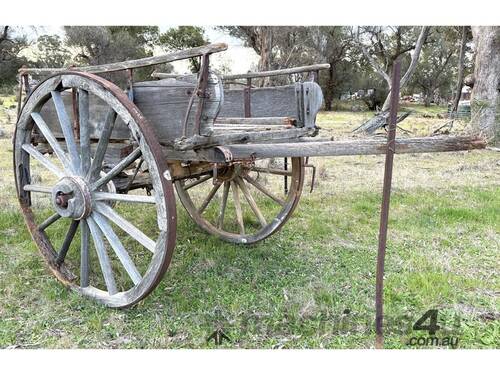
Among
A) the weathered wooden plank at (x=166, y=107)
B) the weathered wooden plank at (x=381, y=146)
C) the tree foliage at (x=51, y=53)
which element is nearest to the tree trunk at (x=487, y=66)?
the weathered wooden plank at (x=381, y=146)

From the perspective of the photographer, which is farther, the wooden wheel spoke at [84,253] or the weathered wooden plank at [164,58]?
the wooden wheel spoke at [84,253]

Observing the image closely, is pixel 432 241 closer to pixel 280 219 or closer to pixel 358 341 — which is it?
pixel 280 219

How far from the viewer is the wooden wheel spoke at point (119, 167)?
267 centimetres

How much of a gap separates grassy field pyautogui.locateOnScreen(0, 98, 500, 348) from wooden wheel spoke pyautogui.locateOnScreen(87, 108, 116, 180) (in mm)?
930

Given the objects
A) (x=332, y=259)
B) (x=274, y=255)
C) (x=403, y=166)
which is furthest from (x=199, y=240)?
(x=403, y=166)

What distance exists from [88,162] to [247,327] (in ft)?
5.03

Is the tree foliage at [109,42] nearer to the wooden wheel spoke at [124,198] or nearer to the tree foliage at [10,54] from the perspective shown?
the tree foliage at [10,54]

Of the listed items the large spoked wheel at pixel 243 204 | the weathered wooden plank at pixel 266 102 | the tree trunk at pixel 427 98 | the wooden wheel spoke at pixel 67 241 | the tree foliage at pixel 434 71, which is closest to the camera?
the wooden wheel spoke at pixel 67 241

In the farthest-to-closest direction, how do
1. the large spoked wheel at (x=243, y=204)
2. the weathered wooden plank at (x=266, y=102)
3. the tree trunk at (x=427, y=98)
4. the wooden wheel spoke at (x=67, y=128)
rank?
the tree trunk at (x=427, y=98)
the large spoked wheel at (x=243, y=204)
the weathered wooden plank at (x=266, y=102)
the wooden wheel spoke at (x=67, y=128)

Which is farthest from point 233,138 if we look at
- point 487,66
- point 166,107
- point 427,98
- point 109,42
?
point 427,98

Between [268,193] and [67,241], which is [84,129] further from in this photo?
[268,193]

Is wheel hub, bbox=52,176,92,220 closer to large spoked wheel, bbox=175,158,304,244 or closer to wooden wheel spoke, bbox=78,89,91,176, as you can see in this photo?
wooden wheel spoke, bbox=78,89,91,176

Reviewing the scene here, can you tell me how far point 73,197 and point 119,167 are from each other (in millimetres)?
432

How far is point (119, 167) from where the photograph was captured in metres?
2.73
